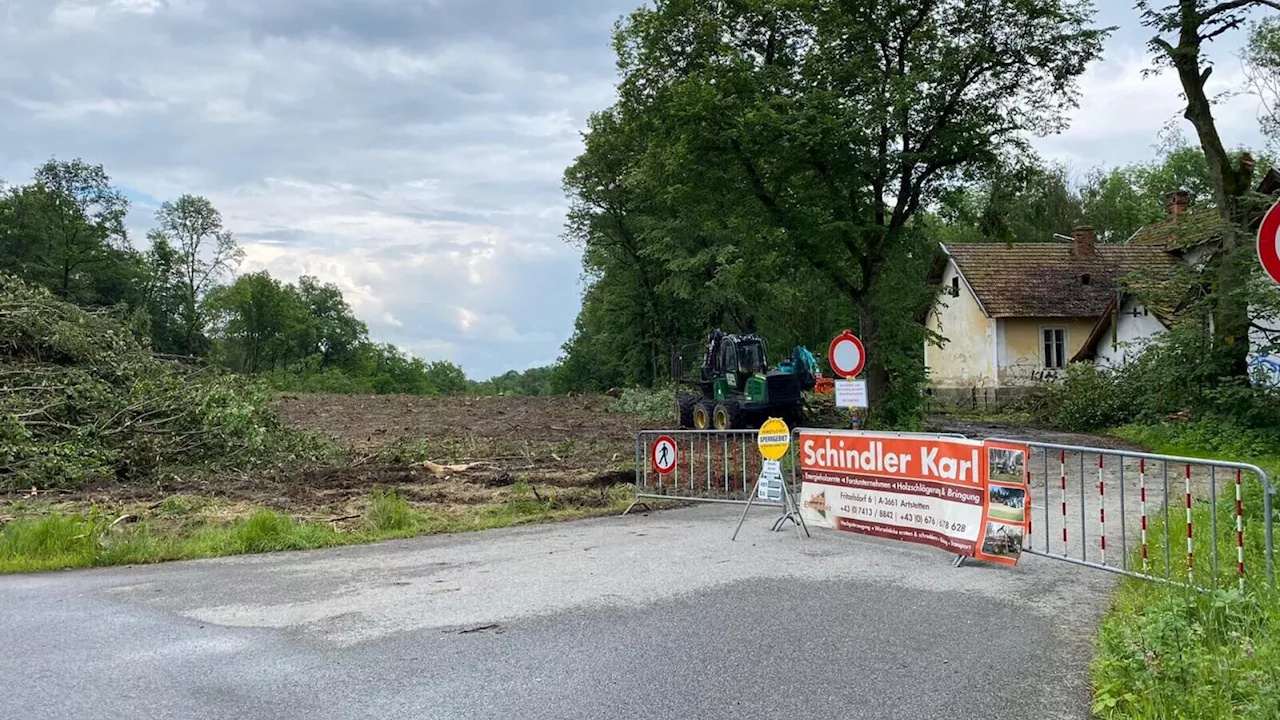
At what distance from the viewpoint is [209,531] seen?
1084 cm

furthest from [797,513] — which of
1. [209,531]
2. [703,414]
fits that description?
[703,414]

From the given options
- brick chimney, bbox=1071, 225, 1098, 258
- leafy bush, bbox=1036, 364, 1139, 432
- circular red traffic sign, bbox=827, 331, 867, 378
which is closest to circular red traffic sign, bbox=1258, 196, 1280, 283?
circular red traffic sign, bbox=827, 331, 867, 378

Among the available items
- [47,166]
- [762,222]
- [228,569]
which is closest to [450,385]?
[47,166]

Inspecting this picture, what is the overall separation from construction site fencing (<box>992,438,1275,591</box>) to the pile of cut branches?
13247mm

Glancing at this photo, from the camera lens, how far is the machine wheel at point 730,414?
64.7 feet

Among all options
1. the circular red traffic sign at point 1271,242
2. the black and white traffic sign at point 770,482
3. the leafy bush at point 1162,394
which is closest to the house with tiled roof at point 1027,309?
the leafy bush at point 1162,394

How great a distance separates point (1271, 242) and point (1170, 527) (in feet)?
12.5

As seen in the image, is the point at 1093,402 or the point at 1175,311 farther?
the point at 1093,402

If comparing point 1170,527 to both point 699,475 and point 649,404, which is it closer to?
point 699,475

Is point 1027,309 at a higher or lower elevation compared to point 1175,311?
higher

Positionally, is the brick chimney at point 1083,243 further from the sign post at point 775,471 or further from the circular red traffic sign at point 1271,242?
the circular red traffic sign at point 1271,242

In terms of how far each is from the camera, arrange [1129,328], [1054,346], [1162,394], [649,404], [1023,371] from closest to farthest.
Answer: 1. [1162,394]
2. [1129,328]
3. [649,404]
4. [1023,371]
5. [1054,346]

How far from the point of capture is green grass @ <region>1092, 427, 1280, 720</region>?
4.20 meters

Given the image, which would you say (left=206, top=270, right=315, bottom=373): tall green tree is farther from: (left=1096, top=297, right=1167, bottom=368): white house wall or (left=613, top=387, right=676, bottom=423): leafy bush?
(left=1096, top=297, right=1167, bottom=368): white house wall
